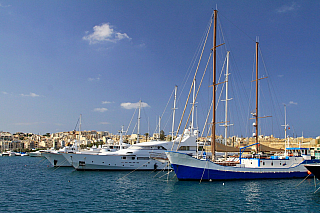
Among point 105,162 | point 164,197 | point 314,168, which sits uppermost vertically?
point 314,168

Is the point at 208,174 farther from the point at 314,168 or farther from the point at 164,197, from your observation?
the point at 314,168

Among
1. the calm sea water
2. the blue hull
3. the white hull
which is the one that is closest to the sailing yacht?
the blue hull

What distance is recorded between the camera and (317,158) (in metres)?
33.6

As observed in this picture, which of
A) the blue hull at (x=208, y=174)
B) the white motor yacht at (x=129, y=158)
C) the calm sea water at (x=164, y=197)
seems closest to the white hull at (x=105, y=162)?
the white motor yacht at (x=129, y=158)

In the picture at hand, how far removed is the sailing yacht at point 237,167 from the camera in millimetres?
25594

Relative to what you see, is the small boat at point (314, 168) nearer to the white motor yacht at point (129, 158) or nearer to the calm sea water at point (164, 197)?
the calm sea water at point (164, 197)

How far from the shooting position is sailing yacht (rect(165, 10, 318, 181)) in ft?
84.0

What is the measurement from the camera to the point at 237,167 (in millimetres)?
27094

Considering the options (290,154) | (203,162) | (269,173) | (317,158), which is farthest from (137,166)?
(317,158)

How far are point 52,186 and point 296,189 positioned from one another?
22.7 meters

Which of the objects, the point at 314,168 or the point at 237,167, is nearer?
the point at 314,168

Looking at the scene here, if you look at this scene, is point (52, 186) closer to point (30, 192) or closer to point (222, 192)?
point (30, 192)

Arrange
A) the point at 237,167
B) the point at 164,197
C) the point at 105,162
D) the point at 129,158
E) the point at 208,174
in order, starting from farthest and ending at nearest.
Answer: the point at 129,158, the point at 105,162, the point at 237,167, the point at 208,174, the point at 164,197

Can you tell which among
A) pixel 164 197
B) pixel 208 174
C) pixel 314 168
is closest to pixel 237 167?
pixel 208 174
